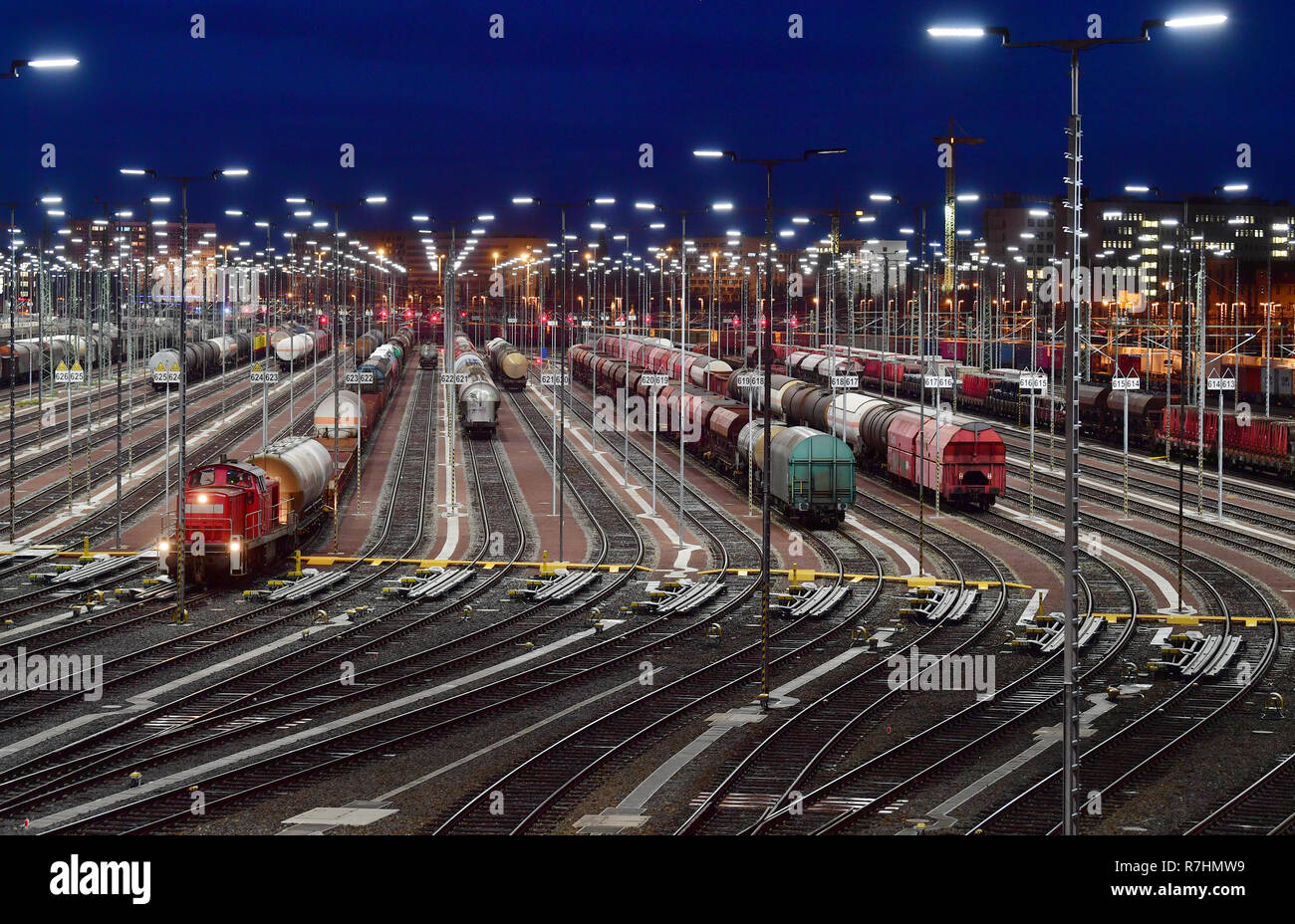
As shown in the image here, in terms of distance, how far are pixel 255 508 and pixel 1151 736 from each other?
22.7m

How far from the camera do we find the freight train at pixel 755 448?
4769cm

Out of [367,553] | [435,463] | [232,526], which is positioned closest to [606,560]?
[367,553]

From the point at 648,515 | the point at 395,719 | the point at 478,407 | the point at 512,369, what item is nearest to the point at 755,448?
the point at 648,515

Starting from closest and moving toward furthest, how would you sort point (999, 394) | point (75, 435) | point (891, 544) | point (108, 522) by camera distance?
point (891, 544), point (108, 522), point (75, 435), point (999, 394)

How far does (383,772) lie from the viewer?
22156 millimetres

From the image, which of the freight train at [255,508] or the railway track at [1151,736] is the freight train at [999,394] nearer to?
the railway track at [1151,736]

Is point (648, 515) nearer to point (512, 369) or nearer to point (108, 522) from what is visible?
point (108, 522)

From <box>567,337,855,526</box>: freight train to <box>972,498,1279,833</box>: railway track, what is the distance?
327 inches

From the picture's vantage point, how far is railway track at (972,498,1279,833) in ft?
65.9

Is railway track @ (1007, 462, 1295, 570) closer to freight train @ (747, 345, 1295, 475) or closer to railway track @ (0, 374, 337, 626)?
freight train @ (747, 345, 1295, 475)

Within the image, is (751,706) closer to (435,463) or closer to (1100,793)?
(1100,793)

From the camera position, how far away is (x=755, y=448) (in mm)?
54469

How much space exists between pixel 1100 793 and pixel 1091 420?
195ft
